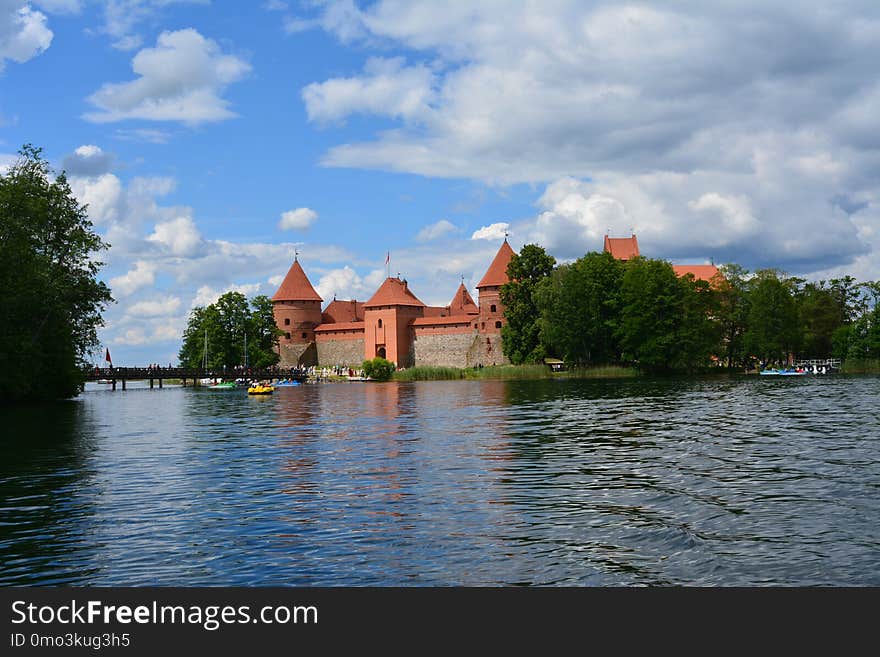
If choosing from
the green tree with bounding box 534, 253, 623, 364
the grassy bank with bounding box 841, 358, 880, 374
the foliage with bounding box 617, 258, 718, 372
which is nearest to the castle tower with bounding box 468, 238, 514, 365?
the green tree with bounding box 534, 253, 623, 364

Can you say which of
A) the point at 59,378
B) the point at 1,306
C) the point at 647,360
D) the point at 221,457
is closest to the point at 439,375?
the point at 647,360

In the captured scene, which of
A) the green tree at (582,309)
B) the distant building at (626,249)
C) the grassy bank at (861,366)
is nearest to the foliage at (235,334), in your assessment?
the green tree at (582,309)

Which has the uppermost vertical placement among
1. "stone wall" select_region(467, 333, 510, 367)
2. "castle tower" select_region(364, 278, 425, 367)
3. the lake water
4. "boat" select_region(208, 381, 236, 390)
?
"castle tower" select_region(364, 278, 425, 367)

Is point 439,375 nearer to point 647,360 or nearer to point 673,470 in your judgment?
point 647,360

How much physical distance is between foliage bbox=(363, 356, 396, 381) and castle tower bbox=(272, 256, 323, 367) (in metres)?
19.3

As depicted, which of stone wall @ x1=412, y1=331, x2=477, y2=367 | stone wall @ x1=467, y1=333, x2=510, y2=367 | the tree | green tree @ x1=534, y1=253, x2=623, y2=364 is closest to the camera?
the tree

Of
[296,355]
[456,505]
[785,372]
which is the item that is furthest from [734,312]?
[456,505]

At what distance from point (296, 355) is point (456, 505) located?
9732 centimetres

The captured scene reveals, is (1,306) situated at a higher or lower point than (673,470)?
higher

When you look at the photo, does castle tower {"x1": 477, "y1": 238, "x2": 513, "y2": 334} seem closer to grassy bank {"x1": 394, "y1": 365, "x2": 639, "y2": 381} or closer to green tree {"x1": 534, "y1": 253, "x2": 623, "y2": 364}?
grassy bank {"x1": 394, "y1": 365, "x2": 639, "y2": 381}

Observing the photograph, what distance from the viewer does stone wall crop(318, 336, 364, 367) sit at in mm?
105250

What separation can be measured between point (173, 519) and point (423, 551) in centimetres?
444

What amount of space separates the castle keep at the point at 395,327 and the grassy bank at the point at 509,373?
5.58m
